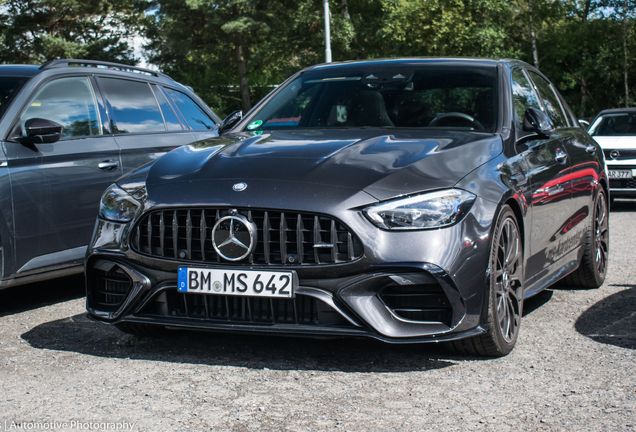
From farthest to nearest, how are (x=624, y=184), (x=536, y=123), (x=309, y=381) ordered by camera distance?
(x=624, y=184) < (x=536, y=123) < (x=309, y=381)

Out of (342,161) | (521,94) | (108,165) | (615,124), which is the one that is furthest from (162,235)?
(615,124)

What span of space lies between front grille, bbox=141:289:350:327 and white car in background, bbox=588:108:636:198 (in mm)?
10319

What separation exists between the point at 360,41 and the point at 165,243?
128ft

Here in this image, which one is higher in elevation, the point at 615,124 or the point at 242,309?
the point at 242,309

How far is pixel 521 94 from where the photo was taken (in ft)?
16.7

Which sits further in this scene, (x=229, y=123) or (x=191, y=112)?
(x=191, y=112)

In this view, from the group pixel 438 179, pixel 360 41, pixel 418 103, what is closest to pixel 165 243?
pixel 438 179

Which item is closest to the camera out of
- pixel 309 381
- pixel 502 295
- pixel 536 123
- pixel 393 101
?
pixel 309 381

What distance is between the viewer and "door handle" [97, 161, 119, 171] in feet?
18.8

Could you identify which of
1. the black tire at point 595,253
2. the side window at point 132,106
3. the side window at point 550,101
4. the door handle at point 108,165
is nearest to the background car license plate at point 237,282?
the door handle at point 108,165

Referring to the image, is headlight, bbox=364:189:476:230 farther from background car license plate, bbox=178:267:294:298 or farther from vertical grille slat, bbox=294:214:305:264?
background car license plate, bbox=178:267:294:298

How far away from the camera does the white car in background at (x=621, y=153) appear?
41.5 feet

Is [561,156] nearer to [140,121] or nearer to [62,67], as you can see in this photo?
[140,121]

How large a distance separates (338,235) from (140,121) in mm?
3367
